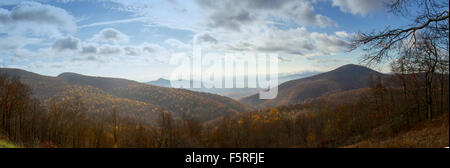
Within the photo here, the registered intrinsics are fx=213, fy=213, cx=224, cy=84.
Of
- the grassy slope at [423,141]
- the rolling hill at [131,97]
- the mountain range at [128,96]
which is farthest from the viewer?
the rolling hill at [131,97]

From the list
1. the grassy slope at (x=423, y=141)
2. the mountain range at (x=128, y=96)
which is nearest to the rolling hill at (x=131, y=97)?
the mountain range at (x=128, y=96)

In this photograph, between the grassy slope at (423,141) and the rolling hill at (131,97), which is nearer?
the grassy slope at (423,141)

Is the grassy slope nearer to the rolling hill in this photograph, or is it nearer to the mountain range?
the mountain range

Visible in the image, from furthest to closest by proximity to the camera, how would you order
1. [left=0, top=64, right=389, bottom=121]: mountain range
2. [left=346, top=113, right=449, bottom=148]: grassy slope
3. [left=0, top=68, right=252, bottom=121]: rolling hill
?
[left=0, top=68, right=252, bottom=121]: rolling hill
[left=0, top=64, right=389, bottom=121]: mountain range
[left=346, top=113, right=449, bottom=148]: grassy slope

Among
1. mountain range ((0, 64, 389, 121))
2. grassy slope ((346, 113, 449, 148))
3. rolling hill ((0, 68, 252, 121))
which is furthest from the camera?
rolling hill ((0, 68, 252, 121))

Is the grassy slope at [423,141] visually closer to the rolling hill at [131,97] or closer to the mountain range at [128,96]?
the mountain range at [128,96]

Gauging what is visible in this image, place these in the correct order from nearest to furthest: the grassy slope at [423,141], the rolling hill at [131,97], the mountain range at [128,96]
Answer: the grassy slope at [423,141], the mountain range at [128,96], the rolling hill at [131,97]

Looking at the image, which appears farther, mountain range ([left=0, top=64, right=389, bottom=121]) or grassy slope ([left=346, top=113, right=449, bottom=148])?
mountain range ([left=0, top=64, right=389, bottom=121])

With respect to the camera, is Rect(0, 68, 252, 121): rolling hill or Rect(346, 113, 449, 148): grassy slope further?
Rect(0, 68, 252, 121): rolling hill

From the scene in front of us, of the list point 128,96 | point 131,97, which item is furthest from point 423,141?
point 128,96

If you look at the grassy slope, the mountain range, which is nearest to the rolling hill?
the mountain range
